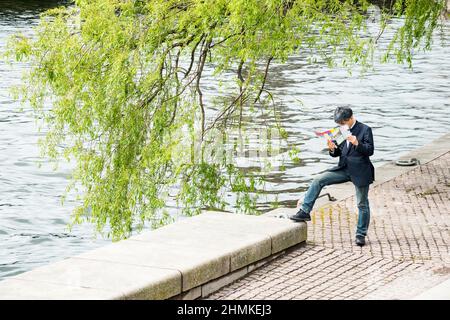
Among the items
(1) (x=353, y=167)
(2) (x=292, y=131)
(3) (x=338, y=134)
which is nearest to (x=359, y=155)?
(1) (x=353, y=167)

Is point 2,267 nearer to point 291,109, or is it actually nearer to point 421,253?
point 421,253

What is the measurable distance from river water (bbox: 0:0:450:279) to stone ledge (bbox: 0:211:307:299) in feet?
22.7

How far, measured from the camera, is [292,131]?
29969mm

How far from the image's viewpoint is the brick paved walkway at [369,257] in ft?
35.2

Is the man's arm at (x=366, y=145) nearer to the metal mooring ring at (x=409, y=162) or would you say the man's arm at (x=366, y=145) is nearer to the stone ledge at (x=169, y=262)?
the stone ledge at (x=169, y=262)

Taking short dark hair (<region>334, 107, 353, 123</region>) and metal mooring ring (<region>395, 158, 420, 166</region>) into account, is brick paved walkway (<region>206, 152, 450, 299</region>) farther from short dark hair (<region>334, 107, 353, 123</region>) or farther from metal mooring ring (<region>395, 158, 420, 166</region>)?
metal mooring ring (<region>395, 158, 420, 166</region>)

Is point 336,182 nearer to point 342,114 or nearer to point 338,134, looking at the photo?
point 338,134

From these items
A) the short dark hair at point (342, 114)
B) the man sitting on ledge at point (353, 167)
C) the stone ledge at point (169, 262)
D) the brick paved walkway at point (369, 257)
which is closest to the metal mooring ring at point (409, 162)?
the brick paved walkway at point (369, 257)

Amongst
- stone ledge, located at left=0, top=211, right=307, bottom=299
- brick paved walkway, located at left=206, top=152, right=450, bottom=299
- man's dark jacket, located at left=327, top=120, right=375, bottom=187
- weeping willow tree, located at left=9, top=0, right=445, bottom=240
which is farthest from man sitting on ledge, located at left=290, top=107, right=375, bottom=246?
weeping willow tree, located at left=9, top=0, right=445, bottom=240

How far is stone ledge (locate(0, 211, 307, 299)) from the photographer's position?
9.41 metres

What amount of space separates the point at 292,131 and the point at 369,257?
17.8 meters

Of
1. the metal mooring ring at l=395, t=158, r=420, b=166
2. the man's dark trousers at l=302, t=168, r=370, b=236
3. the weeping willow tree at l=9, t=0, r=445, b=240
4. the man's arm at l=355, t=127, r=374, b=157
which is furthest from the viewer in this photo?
the metal mooring ring at l=395, t=158, r=420, b=166
